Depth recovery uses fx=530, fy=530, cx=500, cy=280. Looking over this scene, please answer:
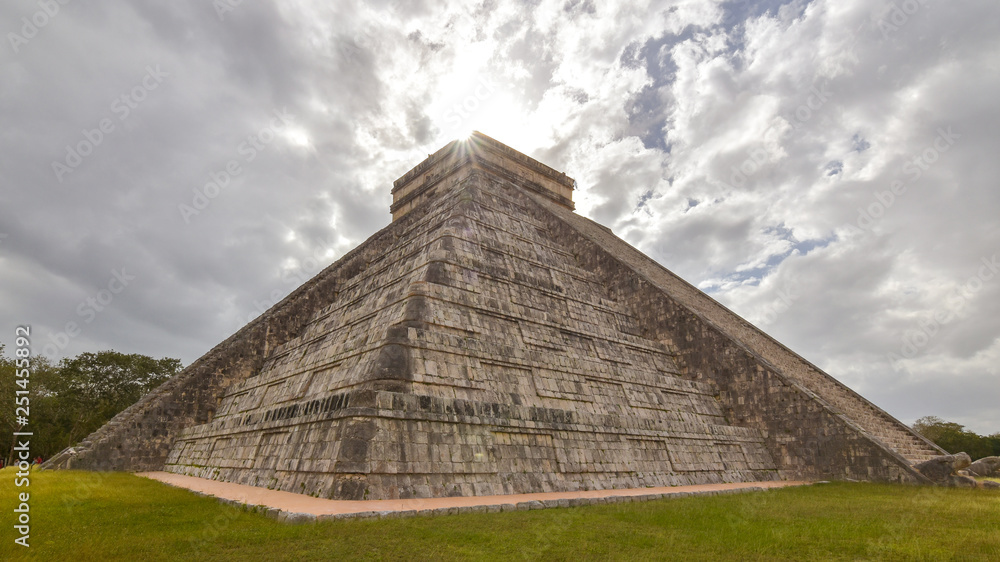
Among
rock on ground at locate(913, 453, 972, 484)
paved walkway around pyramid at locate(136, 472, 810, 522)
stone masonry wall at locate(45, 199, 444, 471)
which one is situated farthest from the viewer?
stone masonry wall at locate(45, 199, 444, 471)

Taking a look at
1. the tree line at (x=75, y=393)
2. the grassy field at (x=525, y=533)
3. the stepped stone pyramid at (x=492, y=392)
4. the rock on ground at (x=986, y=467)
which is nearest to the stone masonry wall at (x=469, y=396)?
the stepped stone pyramid at (x=492, y=392)

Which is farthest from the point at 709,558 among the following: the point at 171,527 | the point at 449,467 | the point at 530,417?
the point at 171,527

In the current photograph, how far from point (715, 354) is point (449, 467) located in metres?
10.3

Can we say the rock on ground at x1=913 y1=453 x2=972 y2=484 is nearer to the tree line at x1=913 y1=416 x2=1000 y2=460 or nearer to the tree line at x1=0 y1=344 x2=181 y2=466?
the tree line at x1=913 y1=416 x2=1000 y2=460

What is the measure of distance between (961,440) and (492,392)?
32.5m

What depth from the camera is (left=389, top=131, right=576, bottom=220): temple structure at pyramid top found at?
25797mm

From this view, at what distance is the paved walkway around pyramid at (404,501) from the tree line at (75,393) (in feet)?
74.8

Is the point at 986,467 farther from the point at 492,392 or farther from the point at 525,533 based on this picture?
the point at 525,533

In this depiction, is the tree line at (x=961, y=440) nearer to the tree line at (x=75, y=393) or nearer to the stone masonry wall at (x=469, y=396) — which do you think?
the stone masonry wall at (x=469, y=396)

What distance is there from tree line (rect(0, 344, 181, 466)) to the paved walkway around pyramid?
22.8m

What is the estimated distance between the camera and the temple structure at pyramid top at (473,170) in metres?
25.8

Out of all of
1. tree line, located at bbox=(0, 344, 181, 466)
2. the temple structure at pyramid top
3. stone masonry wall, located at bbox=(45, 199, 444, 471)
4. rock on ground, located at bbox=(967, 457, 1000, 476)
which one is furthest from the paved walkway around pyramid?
tree line, located at bbox=(0, 344, 181, 466)

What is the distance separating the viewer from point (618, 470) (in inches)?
429

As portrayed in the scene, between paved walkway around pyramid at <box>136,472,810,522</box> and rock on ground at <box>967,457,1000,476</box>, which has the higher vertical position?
rock on ground at <box>967,457,1000,476</box>
